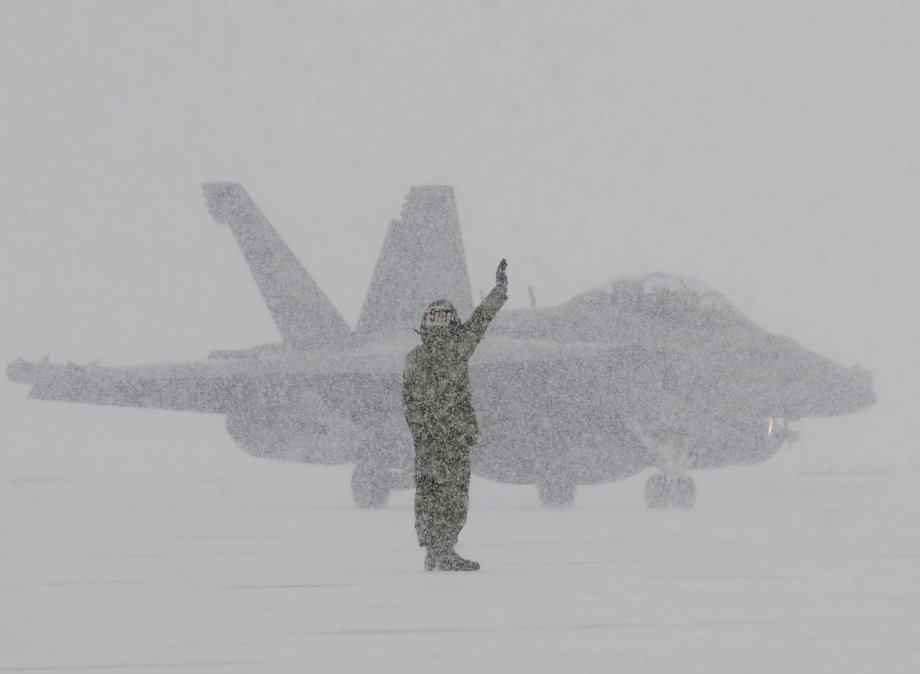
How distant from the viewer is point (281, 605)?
21.2 feet

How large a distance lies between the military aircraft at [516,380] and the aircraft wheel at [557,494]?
35mm

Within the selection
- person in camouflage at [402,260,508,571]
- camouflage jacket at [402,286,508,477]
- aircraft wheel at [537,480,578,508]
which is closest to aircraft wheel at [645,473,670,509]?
aircraft wheel at [537,480,578,508]

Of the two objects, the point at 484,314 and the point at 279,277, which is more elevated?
the point at 279,277

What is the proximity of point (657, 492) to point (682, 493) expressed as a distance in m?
0.31

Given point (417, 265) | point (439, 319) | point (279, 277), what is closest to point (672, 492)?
point (417, 265)

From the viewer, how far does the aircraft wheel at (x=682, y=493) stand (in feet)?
51.3

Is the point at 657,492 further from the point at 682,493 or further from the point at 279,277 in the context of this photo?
the point at 279,277

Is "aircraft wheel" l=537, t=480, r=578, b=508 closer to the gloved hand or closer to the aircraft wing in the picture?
the aircraft wing

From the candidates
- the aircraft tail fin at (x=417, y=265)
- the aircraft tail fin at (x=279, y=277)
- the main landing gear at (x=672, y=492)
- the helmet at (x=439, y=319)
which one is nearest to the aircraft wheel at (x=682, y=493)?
the main landing gear at (x=672, y=492)

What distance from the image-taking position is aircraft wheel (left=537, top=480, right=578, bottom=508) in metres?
17.1

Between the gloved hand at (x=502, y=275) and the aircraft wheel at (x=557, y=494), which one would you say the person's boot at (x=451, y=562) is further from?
the aircraft wheel at (x=557, y=494)

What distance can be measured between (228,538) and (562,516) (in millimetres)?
4600

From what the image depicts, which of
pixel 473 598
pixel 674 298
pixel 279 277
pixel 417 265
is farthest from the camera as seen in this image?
pixel 279 277

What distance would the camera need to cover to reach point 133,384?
61.2ft
